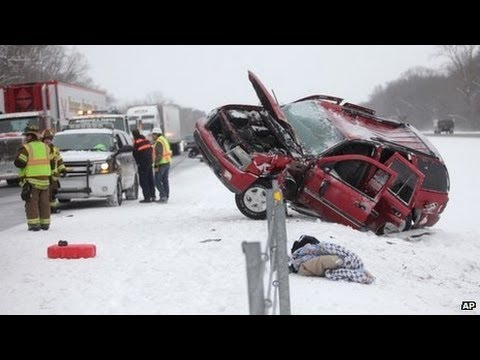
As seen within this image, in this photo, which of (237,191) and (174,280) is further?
(237,191)

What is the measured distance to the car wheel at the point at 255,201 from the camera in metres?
10.6

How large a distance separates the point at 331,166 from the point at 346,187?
0.43 meters

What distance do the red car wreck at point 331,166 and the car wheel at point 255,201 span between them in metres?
0.02

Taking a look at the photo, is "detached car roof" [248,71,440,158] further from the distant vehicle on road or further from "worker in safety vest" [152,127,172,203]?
the distant vehicle on road

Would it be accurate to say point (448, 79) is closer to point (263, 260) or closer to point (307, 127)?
point (307, 127)

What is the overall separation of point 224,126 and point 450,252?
13.7 feet

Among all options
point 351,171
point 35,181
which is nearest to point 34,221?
point 35,181

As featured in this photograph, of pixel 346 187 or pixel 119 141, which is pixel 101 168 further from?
pixel 346 187

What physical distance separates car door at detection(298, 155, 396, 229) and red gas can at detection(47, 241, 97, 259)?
365cm

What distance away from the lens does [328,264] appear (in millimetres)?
7039

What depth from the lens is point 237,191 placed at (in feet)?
34.8

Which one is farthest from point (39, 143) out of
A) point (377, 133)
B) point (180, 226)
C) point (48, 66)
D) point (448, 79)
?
point (448, 79)

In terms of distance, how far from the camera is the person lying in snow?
23.0 feet
